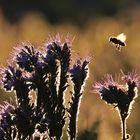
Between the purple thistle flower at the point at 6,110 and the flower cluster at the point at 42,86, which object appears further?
the purple thistle flower at the point at 6,110

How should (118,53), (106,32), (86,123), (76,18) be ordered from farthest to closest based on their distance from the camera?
(76,18) < (106,32) < (118,53) < (86,123)

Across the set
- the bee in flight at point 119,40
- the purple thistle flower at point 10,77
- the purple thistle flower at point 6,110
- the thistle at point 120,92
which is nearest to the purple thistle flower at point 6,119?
the purple thistle flower at point 6,110

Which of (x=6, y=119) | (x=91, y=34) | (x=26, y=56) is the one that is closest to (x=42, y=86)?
(x=26, y=56)

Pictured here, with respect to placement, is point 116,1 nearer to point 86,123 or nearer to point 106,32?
point 106,32

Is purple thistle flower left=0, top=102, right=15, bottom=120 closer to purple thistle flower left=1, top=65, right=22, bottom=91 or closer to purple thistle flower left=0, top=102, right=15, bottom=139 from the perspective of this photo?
purple thistle flower left=0, top=102, right=15, bottom=139

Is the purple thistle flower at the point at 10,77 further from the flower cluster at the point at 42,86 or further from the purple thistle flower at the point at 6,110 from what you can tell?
the purple thistle flower at the point at 6,110

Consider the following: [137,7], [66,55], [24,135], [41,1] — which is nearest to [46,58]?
[66,55]
